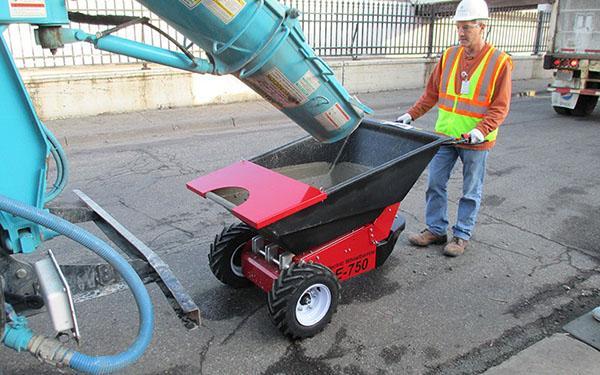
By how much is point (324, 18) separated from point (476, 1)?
8.73m

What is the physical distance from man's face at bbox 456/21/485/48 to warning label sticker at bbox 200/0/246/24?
2098 mm

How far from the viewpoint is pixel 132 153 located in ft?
23.6

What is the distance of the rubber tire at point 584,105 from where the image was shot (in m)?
10.3

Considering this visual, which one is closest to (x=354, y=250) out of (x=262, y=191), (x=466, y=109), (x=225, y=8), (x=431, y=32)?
(x=262, y=191)

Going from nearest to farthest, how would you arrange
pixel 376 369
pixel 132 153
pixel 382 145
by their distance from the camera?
pixel 376 369
pixel 382 145
pixel 132 153

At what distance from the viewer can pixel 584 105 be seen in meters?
10.4

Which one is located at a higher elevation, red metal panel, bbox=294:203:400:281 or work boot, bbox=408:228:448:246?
red metal panel, bbox=294:203:400:281

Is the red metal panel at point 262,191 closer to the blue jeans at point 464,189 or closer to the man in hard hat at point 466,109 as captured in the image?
the man in hard hat at point 466,109

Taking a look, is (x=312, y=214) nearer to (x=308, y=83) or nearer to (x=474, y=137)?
(x=308, y=83)

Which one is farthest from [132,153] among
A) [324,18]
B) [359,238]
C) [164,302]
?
[324,18]

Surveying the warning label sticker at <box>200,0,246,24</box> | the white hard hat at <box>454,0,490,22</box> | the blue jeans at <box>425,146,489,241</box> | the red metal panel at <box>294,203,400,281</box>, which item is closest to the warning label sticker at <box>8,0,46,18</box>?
the warning label sticker at <box>200,0,246,24</box>

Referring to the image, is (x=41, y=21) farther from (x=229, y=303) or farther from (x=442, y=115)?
(x=442, y=115)

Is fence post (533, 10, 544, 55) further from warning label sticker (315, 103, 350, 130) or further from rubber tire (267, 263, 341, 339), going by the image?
rubber tire (267, 263, 341, 339)

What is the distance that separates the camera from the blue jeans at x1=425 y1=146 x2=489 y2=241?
412cm
